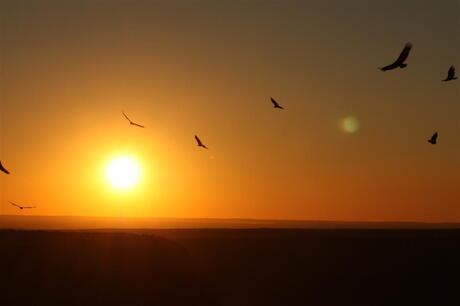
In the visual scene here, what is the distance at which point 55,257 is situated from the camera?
31281 mm

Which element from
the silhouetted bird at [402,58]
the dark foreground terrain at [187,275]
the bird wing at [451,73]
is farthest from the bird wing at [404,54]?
the dark foreground terrain at [187,275]

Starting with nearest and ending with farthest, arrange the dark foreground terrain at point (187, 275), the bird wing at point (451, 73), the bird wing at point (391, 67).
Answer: the bird wing at point (391, 67), the bird wing at point (451, 73), the dark foreground terrain at point (187, 275)

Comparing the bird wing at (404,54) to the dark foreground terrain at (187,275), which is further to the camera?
the dark foreground terrain at (187,275)

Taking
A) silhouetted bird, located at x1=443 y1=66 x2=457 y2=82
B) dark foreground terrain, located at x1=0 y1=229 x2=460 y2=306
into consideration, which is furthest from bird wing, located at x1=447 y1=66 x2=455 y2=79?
dark foreground terrain, located at x1=0 y1=229 x2=460 y2=306

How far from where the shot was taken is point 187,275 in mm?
35094

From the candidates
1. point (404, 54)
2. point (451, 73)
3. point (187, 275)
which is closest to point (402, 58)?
point (404, 54)

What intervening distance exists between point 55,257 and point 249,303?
13053mm

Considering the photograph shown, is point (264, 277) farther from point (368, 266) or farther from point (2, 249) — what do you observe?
point (2, 249)

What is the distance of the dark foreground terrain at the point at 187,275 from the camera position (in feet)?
98.9

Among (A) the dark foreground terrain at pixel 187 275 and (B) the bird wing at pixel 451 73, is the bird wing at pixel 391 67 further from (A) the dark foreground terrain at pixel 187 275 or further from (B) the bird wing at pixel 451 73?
(A) the dark foreground terrain at pixel 187 275

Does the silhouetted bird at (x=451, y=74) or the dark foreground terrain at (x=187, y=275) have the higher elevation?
the silhouetted bird at (x=451, y=74)

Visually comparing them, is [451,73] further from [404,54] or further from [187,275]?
[187,275]

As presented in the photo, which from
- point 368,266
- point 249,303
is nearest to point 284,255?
point 368,266

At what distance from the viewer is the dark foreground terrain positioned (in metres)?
30.2
